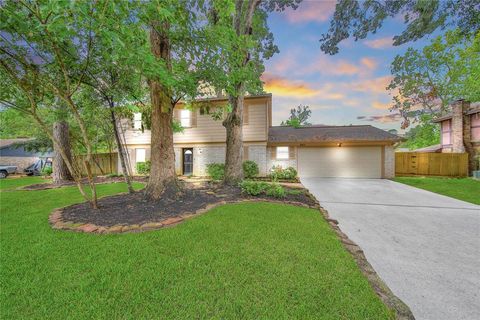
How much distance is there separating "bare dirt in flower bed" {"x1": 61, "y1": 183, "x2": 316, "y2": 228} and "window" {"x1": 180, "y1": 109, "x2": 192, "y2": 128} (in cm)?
775

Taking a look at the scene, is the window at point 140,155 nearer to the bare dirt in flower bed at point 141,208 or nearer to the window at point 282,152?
the bare dirt in flower bed at point 141,208

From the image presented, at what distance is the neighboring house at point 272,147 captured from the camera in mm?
11539

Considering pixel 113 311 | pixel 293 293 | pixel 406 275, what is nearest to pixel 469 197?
pixel 406 275

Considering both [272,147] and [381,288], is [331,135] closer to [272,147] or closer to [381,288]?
[272,147]

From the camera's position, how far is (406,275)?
2312 mm

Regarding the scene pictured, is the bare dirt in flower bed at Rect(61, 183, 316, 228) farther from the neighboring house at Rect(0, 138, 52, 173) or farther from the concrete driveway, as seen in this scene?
the neighboring house at Rect(0, 138, 52, 173)

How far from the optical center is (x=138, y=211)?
13.4ft

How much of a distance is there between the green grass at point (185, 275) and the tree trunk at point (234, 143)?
4111 mm

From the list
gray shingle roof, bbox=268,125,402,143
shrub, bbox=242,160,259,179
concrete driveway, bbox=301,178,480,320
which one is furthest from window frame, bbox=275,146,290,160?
concrete driveway, bbox=301,178,480,320

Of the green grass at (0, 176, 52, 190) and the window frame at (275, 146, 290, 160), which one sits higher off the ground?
the window frame at (275, 146, 290, 160)

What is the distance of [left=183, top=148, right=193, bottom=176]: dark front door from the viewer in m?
13.0

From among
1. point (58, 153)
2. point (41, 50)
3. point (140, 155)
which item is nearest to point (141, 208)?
point (41, 50)

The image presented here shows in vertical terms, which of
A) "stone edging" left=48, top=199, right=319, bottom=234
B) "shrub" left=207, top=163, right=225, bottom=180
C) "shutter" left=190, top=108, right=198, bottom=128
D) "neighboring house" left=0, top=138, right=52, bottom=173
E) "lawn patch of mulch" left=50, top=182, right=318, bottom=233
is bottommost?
"stone edging" left=48, top=199, right=319, bottom=234

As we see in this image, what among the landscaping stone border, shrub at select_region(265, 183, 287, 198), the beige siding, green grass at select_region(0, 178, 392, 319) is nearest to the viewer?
green grass at select_region(0, 178, 392, 319)
